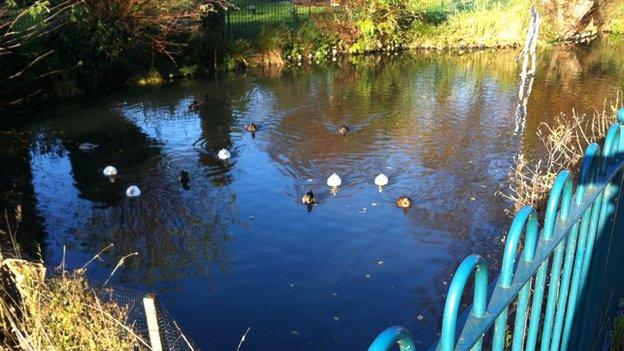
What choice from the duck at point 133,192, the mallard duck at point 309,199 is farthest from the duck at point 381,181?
the duck at point 133,192

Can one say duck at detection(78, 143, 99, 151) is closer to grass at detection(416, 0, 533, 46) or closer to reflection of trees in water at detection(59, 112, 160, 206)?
reflection of trees in water at detection(59, 112, 160, 206)

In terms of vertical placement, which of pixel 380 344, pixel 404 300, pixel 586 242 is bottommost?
pixel 404 300

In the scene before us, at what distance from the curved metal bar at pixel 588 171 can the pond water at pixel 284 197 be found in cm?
357

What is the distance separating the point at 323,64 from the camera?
68.3 ft

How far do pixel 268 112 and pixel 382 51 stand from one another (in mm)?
10785

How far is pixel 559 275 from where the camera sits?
2119 millimetres

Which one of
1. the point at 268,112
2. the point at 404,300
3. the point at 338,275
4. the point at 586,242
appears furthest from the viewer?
the point at 268,112

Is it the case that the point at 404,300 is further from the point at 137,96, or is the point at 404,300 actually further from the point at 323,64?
the point at 323,64

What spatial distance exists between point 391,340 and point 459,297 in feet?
0.74

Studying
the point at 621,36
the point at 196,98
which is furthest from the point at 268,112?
the point at 621,36

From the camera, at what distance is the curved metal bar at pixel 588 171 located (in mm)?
2250

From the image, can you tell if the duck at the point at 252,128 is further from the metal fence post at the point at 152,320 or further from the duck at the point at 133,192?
the metal fence post at the point at 152,320

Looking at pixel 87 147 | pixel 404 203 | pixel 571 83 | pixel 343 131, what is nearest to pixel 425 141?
pixel 343 131

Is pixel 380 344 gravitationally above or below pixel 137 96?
above
